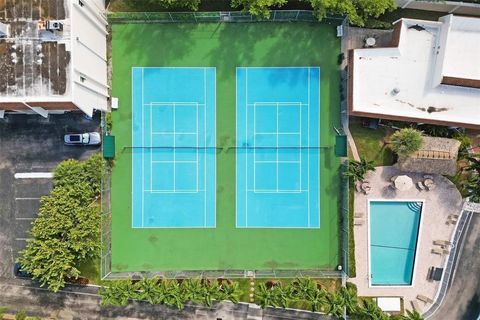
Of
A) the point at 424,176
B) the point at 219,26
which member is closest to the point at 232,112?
the point at 219,26

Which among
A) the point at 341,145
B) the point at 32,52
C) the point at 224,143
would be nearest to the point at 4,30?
the point at 32,52

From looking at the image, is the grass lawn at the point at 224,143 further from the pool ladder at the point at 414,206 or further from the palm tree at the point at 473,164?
the palm tree at the point at 473,164

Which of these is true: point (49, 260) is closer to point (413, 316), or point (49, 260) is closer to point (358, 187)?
point (358, 187)

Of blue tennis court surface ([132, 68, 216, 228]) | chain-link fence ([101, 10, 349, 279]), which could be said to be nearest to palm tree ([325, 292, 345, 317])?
chain-link fence ([101, 10, 349, 279])

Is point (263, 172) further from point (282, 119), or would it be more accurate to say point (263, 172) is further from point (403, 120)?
point (403, 120)

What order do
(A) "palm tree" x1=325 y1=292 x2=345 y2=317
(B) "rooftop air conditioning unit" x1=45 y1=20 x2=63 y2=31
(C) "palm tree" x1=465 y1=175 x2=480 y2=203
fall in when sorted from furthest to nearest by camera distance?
1. (C) "palm tree" x1=465 y1=175 x2=480 y2=203
2. (A) "palm tree" x1=325 y1=292 x2=345 y2=317
3. (B) "rooftop air conditioning unit" x1=45 y1=20 x2=63 y2=31

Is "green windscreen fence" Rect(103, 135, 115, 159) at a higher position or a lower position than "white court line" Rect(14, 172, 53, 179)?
higher

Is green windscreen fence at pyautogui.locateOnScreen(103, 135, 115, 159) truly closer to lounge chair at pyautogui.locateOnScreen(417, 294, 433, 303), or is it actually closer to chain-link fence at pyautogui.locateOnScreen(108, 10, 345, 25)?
chain-link fence at pyautogui.locateOnScreen(108, 10, 345, 25)

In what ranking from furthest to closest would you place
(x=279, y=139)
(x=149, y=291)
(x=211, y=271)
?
(x=211, y=271), (x=279, y=139), (x=149, y=291)
